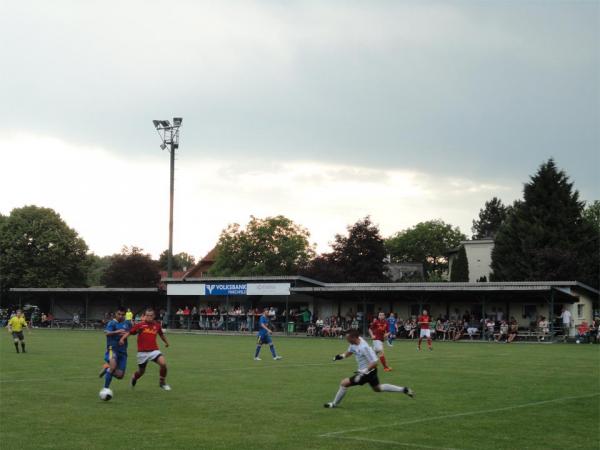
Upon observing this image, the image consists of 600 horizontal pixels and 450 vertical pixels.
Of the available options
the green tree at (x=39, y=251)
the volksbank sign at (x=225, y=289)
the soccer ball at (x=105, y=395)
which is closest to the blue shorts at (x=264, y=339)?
the soccer ball at (x=105, y=395)

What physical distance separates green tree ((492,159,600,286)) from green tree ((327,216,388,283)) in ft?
42.4

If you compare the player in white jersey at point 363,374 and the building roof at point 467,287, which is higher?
the building roof at point 467,287

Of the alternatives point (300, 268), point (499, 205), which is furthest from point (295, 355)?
point (499, 205)

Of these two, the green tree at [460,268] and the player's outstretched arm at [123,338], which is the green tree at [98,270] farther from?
the player's outstretched arm at [123,338]

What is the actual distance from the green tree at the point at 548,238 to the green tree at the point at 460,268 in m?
14.1

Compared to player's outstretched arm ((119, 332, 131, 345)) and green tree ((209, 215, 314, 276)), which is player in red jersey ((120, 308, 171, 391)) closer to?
player's outstretched arm ((119, 332, 131, 345))

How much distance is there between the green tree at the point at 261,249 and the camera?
10144 centimetres

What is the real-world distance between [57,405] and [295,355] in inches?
694

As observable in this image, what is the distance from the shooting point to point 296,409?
1503 cm

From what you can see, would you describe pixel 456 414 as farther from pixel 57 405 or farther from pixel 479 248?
pixel 479 248

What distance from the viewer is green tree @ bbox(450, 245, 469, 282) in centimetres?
9359

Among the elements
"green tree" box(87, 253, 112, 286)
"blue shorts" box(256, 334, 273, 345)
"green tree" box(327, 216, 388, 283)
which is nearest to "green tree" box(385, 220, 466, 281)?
"green tree" box(327, 216, 388, 283)

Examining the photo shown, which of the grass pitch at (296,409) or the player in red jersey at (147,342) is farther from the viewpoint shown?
the player in red jersey at (147,342)

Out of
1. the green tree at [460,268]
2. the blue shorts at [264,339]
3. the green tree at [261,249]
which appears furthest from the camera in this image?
the green tree at [261,249]
